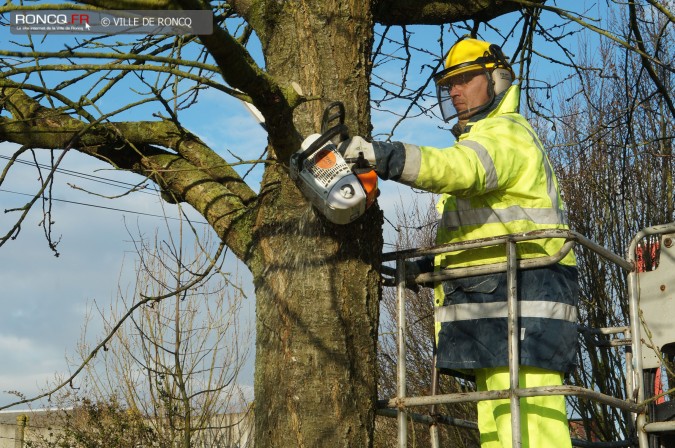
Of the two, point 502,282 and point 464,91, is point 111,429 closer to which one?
point 464,91

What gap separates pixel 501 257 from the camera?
3.19 metres

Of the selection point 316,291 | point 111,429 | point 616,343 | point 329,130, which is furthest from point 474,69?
point 111,429

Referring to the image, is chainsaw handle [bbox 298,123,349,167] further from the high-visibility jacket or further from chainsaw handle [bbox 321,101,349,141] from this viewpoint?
the high-visibility jacket

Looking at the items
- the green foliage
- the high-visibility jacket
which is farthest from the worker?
the green foliage

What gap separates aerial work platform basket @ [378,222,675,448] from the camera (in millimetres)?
2812

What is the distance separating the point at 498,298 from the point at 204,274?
1130mm

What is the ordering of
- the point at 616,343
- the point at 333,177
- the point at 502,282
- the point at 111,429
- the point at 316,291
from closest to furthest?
the point at 333,177
the point at 316,291
the point at 502,282
the point at 616,343
the point at 111,429

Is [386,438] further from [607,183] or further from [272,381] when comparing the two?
[272,381]

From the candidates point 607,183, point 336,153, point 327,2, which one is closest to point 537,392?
point 336,153

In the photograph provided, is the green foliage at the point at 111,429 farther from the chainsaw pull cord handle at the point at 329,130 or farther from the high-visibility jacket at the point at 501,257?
the chainsaw pull cord handle at the point at 329,130

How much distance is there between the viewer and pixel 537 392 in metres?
2.71

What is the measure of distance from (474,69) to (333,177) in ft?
3.68

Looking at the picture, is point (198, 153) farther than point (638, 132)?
No

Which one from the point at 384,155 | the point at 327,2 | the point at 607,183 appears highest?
the point at 607,183
